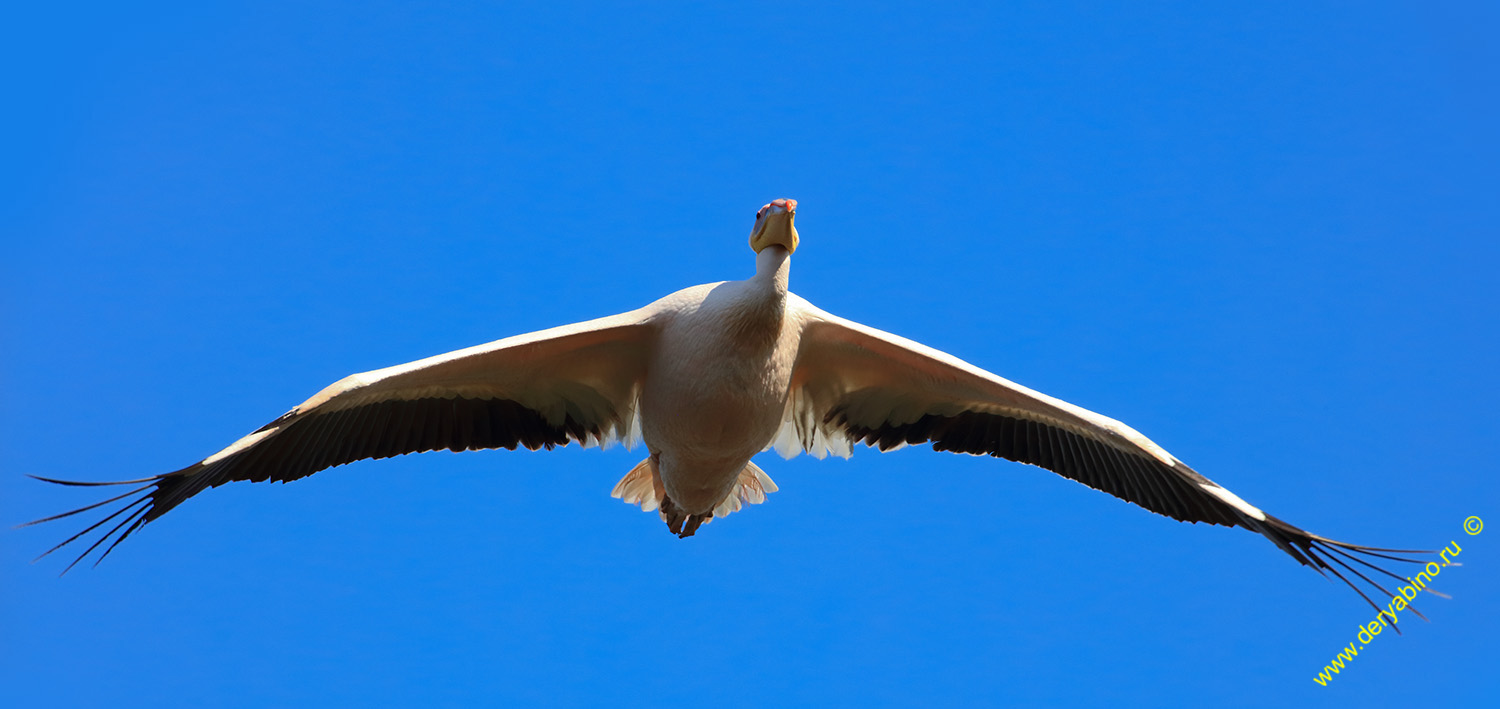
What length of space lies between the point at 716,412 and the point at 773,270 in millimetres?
764

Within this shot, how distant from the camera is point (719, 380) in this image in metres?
5.59

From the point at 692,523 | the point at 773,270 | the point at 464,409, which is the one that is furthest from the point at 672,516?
the point at 773,270

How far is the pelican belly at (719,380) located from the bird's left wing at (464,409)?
303mm

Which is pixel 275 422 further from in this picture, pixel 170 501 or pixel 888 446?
pixel 888 446

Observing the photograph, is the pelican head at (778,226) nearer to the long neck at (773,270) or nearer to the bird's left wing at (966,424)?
the long neck at (773,270)

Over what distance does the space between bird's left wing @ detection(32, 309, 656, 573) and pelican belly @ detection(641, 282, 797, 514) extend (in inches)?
11.9

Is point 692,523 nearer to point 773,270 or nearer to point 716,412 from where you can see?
point 716,412

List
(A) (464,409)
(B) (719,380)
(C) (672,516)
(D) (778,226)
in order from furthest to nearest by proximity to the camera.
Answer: (C) (672,516)
(A) (464,409)
(B) (719,380)
(D) (778,226)

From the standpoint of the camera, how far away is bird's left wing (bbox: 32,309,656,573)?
5.46 meters

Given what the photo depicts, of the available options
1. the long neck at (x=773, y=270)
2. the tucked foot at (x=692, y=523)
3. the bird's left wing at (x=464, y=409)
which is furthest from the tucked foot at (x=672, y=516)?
the long neck at (x=773, y=270)

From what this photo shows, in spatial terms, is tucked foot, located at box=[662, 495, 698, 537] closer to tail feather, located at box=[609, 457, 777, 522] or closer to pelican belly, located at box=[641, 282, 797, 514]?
tail feather, located at box=[609, 457, 777, 522]

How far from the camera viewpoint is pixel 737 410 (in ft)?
18.5

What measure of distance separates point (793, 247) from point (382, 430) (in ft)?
7.88

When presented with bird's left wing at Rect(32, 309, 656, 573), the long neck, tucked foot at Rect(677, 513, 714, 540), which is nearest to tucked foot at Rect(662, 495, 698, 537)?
tucked foot at Rect(677, 513, 714, 540)
